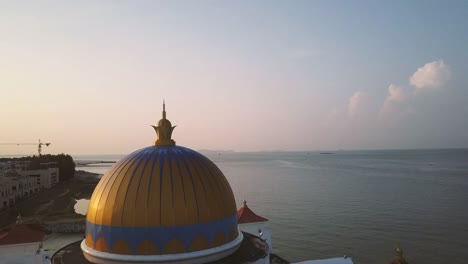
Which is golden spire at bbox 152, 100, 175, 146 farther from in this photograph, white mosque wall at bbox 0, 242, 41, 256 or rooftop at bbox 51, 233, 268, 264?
white mosque wall at bbox 0, 242, 41, 256

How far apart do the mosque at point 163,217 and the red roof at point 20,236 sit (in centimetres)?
620

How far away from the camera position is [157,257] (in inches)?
396

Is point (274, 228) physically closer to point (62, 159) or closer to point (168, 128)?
point (168, 128)

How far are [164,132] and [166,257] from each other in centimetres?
421

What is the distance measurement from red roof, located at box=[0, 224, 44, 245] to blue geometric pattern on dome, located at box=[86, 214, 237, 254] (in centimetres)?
816

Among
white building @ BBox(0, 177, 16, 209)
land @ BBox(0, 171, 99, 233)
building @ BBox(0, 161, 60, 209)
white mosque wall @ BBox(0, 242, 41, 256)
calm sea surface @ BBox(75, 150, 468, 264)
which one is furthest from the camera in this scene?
building @ BBox(0, 161, 60, 209)

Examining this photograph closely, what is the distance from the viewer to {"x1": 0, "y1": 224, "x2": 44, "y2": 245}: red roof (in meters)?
16.8

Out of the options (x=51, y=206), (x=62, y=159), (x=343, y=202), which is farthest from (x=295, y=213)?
(x=62, y=159)

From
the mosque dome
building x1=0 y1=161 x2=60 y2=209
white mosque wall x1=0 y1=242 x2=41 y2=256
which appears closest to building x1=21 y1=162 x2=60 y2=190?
building x1=0 y1=161 x2=60 y2=209

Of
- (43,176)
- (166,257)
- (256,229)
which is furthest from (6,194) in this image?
(166,257)

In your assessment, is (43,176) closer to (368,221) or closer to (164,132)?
(368,221)

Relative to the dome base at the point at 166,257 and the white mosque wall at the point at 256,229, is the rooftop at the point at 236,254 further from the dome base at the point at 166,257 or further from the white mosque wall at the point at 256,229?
the white mosque wall at the point at 256,229

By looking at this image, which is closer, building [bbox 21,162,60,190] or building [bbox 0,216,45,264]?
building [bbox 0,216,45,264]

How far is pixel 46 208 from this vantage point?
50.6 metres
